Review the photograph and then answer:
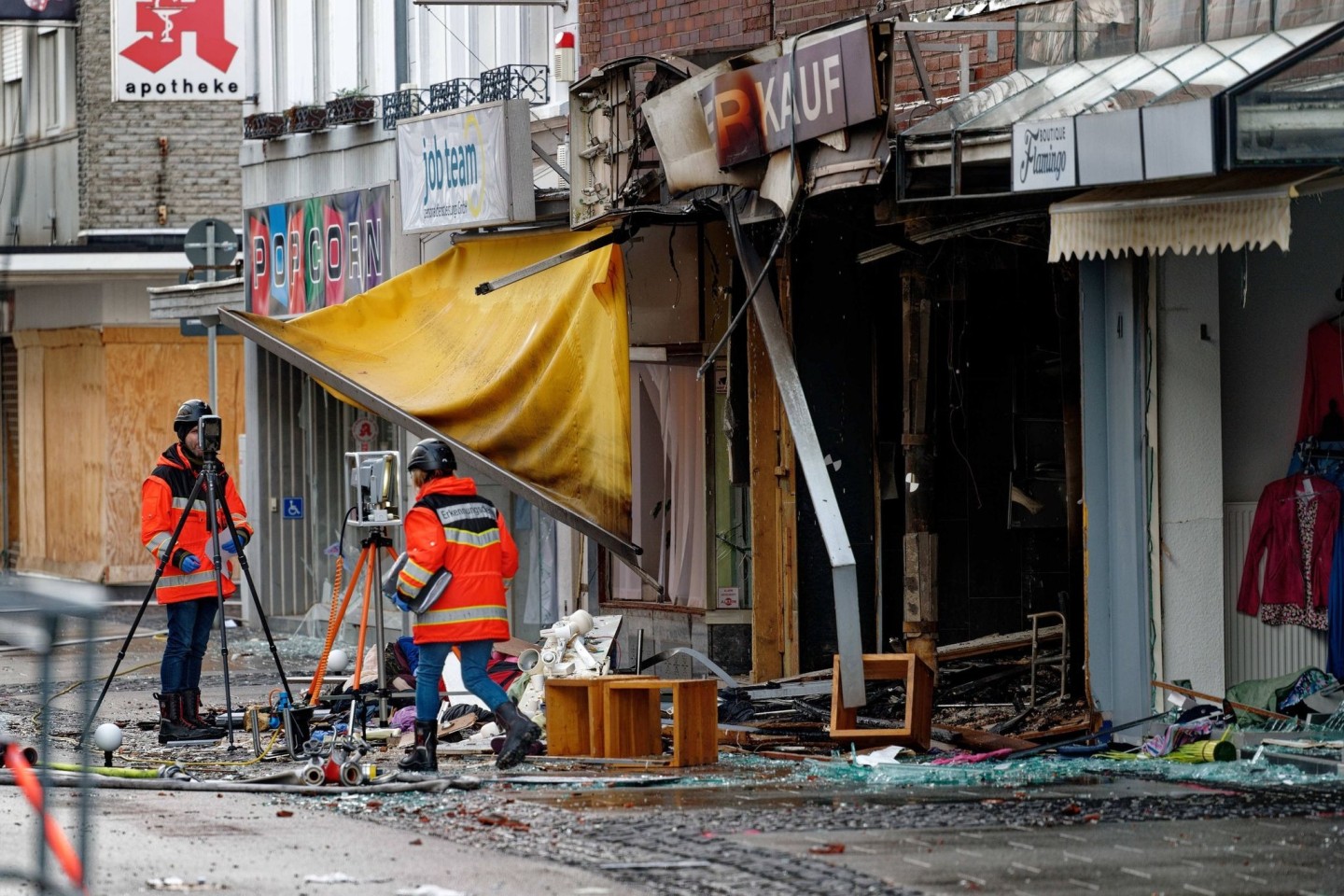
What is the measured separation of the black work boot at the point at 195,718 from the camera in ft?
40.6

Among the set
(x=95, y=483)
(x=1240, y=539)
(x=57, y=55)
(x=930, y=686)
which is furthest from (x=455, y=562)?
(x=57, y=55)

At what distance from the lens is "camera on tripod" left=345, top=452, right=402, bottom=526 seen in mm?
12750

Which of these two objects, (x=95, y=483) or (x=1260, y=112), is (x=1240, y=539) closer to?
(x=1260, y=112)

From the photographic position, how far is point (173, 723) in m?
12.4

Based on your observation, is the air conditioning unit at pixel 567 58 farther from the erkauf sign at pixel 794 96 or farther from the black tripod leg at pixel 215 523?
the black tripod leg at pixel 215 523

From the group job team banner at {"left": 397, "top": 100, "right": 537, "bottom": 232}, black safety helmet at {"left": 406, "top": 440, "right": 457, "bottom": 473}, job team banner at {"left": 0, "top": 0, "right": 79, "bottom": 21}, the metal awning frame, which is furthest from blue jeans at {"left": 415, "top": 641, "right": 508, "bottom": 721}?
job team banner at {"left": 0, "top": 0, "right": 79, "bottom": 21}

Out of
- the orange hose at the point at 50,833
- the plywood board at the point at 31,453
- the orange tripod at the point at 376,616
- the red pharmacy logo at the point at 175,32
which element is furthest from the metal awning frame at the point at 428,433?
the plywood board at the point at 31,453

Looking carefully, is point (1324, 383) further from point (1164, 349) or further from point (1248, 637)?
point (1248, 637)

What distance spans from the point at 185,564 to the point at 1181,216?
5.64m

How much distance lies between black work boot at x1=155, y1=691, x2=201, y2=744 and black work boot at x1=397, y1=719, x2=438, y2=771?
195 centimetres

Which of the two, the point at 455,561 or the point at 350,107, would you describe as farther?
the point at 350,107

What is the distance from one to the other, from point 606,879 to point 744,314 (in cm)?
733

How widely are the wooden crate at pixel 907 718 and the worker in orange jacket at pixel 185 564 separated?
3.45 m

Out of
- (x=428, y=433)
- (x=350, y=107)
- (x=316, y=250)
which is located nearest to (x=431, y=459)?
(x=428, y=433)
